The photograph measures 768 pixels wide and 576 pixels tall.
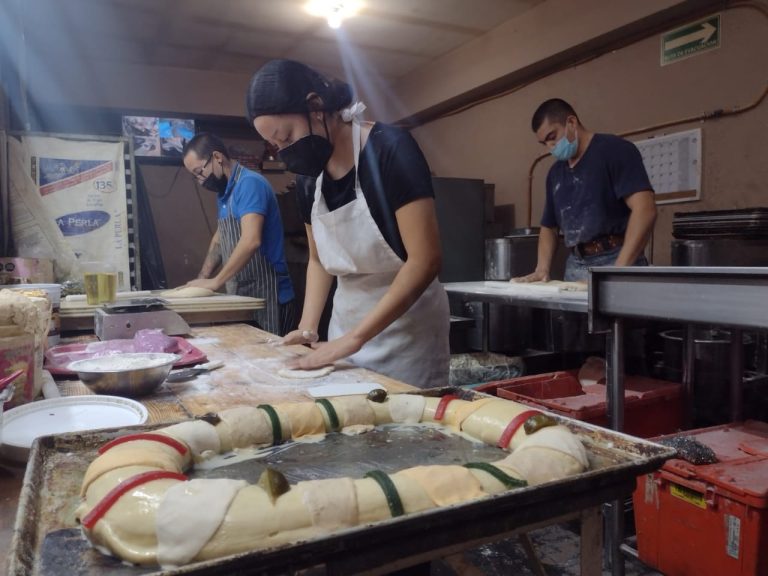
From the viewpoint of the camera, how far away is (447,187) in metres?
5.12

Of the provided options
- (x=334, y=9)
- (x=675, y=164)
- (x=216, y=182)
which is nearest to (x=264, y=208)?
(x=216, y=182)

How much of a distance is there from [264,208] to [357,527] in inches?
107

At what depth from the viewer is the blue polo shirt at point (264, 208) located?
3.13 m

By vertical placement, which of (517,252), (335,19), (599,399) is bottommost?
(599,399)

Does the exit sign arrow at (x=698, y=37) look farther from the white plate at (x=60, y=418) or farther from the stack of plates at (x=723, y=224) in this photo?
the white plate at (x=60, y=418)

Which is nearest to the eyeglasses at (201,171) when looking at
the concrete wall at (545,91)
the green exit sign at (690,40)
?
the concrete wall at (545,91)

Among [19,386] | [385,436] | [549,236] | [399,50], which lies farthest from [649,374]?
[399,50]

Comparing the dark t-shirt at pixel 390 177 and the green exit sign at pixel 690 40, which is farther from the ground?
the green exit sign at pixel 690 40

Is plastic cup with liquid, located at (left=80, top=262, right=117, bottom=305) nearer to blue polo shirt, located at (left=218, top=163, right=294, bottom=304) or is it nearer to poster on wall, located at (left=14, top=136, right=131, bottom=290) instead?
blue polo shirt, located at (left=218, top=163, right=294, bottom=304)

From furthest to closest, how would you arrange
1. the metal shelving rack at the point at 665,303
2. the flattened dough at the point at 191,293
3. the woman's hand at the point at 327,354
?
the flattened dough at the point at 191,293
the woman's hand at the point at 327,354
the metal shelving rack at the point at 665,303

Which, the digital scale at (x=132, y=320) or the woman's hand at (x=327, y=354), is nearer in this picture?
the woman's hand at (x=327, y=354)

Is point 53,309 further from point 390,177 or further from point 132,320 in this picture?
point 390,177

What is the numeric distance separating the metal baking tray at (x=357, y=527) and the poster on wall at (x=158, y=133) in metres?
5.92

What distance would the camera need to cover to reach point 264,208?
3.10 m
